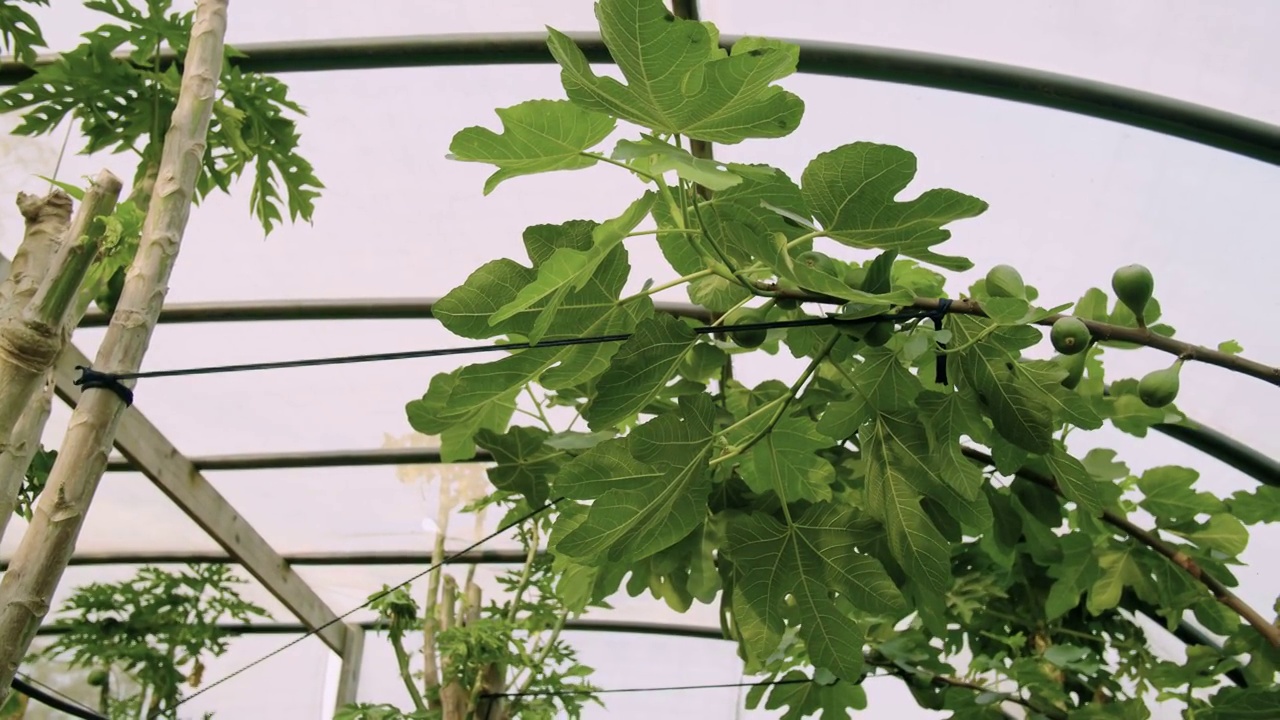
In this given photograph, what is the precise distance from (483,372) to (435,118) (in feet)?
7.13

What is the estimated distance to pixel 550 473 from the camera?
1542 mm

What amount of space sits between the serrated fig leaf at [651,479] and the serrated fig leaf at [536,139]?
272 millimetres

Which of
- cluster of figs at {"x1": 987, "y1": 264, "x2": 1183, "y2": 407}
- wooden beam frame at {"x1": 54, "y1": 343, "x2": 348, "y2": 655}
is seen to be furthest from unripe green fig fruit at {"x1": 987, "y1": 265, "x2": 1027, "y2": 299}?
wooden beam frame at {"x1": 54, "y1": 343, "x2": 348, "y2": 655}

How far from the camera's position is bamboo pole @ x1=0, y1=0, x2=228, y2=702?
98 centimetres

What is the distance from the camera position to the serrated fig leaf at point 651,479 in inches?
37.1

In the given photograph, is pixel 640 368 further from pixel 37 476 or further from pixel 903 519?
pixel 37 476

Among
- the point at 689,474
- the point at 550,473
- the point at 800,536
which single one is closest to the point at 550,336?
the point at 689,474

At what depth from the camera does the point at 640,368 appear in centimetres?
93

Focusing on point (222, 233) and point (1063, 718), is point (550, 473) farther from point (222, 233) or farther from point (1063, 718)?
point (222, 233)

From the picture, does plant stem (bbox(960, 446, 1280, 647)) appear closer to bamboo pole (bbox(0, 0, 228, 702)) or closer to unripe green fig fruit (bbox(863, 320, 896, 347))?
unripe green fig fruit (bbox(863, 320, 896, 347))

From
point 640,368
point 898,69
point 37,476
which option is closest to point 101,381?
point 640,368

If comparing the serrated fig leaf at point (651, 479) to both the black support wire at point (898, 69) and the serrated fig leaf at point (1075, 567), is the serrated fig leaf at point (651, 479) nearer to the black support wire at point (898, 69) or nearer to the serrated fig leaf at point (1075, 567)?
the serrated fig leaf at point (1075, 567)

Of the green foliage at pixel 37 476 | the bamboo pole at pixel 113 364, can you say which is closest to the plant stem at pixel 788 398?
the bamboo pole at pixel 113 364

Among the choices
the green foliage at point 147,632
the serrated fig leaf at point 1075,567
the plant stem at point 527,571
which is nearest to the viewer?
the serrated fig leaf at point 1075,567
